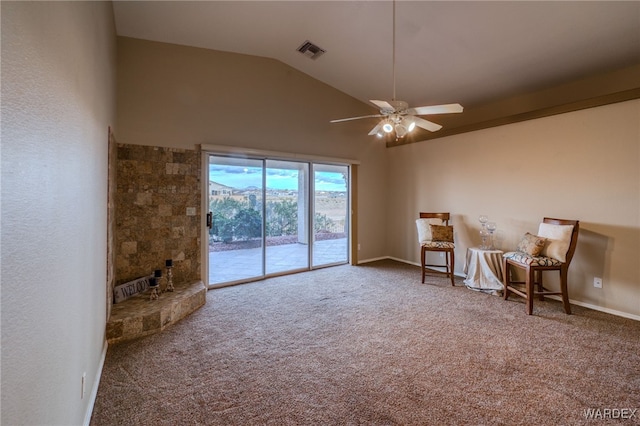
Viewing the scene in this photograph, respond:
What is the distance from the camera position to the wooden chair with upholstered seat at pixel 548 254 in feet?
11.0

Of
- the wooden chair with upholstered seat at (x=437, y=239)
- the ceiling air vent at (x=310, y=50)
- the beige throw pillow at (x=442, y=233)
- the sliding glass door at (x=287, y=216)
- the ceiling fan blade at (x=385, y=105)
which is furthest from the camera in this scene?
the sliding glass door at (x=287, y=216)

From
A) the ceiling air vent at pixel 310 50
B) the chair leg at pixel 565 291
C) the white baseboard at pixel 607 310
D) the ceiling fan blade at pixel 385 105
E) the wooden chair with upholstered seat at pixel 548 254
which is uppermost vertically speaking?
the ceiling air vent at pixel 310 50

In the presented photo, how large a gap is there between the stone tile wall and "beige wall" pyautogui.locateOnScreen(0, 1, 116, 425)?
71.3 inches

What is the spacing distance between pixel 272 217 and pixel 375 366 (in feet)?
10.2

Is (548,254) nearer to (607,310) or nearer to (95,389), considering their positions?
(607,310)

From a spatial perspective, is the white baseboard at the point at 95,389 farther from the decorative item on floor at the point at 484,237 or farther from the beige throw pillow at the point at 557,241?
the decorative item on floor at the point at 484,237

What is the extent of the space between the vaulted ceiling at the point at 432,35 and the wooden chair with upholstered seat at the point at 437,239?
2.16 metres

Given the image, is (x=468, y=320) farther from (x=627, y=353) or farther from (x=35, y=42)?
(x=35, y=42)

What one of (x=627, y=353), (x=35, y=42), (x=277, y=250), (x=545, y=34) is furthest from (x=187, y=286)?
(x=545, y=34)

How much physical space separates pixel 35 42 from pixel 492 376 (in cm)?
323

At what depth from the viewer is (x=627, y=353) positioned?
8.26 feet

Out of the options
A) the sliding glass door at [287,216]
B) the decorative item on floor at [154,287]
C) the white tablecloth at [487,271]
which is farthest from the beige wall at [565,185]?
the decorative item on floor at [154,287]

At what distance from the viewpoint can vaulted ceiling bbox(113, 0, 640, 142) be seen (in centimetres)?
300

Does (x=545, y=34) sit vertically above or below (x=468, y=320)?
above
